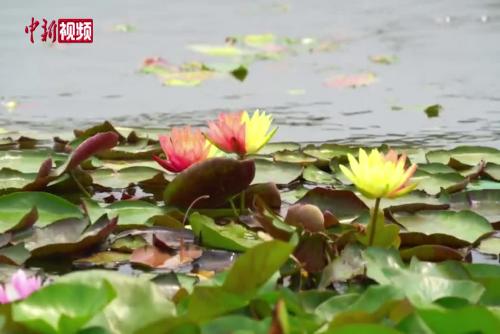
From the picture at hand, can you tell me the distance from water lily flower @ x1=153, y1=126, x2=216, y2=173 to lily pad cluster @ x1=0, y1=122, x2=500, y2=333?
0.10 feet

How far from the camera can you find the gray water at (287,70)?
2775mm

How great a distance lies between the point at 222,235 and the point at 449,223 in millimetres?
374

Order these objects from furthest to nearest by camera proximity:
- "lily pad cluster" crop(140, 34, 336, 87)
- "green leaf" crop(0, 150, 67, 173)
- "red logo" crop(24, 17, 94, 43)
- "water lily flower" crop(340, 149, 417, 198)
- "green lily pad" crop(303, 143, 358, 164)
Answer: "red logo" crop(24, 17, 94, 43) < "lily pad cluster" crop(140, 34, 336, 87) < "green lily pad" crop(303, 143, 358, 164) < "green leaf" crop(0, 150, 67, 173) < "water lily flower" crop(340, 149, 417, 198)

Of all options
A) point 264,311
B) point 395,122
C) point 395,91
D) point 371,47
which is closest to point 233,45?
point 371,47

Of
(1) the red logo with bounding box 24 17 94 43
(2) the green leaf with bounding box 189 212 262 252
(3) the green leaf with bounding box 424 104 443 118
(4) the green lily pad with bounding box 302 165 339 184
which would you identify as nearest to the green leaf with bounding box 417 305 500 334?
(2) the green leaf with bounding box 189 212 262 252

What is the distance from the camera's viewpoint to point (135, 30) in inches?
171

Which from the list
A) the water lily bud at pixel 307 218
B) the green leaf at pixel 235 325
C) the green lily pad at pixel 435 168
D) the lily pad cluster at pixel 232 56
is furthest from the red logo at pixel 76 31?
the green leaf at pixel 235 325

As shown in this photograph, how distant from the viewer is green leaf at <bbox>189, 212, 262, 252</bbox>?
4.80ft

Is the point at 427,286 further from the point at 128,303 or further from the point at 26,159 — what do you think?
the point at 26,159

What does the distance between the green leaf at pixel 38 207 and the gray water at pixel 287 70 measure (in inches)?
35.2

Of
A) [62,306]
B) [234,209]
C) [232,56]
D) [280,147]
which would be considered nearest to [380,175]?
[234,209]

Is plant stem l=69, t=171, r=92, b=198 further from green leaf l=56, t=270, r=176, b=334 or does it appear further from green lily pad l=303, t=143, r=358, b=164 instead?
green leaf l=56, t=270, r=176, b=334

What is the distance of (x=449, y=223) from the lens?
62.3 inches

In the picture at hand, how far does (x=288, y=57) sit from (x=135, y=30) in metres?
0.84
